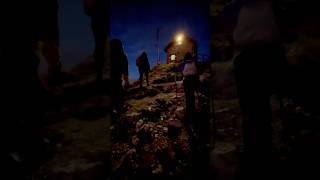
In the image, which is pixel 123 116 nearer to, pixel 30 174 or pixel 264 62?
pixel 30 174

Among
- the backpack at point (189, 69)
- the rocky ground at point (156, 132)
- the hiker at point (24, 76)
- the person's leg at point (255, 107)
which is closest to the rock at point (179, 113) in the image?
the rocky ground at point (156, 132)

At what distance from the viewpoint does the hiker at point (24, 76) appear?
4055mm

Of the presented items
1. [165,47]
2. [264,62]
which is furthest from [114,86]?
[264,62]

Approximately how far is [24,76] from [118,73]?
943 millimetres

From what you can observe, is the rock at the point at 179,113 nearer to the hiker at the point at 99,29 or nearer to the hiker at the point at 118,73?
the hiker at the point at 118,73

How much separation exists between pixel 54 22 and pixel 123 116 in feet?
3.75

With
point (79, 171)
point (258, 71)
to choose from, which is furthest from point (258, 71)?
point (79, 171)

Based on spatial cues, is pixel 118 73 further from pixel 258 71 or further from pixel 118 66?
pixel 258 71

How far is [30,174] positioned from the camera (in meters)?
3.90

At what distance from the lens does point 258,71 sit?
11.6ft

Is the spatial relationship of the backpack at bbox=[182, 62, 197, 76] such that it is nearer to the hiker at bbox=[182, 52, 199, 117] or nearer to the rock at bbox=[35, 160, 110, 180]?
the hiker at bbox=[182, 52, 199, 117]

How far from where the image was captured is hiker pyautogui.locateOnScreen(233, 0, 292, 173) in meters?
3.46

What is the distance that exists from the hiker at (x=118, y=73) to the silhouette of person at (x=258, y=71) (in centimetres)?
97

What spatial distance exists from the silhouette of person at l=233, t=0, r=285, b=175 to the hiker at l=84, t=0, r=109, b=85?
1.19 meters
